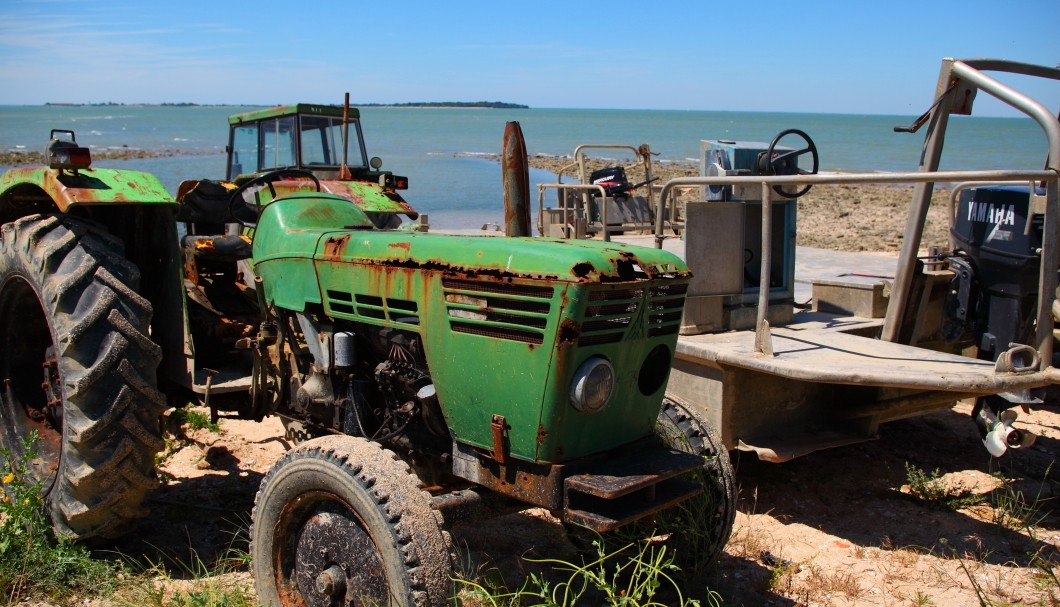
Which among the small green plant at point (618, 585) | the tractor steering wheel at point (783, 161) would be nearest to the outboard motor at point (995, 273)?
the tractor steering wheel at point (783, 161)

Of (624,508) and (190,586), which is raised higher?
(624,508)

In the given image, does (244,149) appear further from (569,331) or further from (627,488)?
(627,488)

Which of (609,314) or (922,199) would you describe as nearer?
(609,314)

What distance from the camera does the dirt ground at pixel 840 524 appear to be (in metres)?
3.74

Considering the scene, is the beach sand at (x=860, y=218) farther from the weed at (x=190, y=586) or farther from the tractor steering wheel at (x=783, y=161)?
the weed at (x=190, y=586)

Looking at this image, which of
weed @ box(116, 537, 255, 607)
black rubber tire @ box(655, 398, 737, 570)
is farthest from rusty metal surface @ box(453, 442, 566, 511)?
weed @ box(116, 537, 255, 607)

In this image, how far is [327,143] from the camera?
9.70 meters

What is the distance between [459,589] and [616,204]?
747 cm

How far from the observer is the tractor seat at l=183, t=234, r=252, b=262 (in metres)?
4.58

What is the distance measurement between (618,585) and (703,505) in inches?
19.1

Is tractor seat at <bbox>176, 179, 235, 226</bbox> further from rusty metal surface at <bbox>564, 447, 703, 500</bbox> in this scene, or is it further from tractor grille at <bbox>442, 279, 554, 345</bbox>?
rusty metal surface at <bbox>564, 447, 703, 500</bbox>

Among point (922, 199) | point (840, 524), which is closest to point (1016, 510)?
point (840, 524)

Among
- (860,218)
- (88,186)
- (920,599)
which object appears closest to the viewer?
(920,599)

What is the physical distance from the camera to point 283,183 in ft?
17.7
